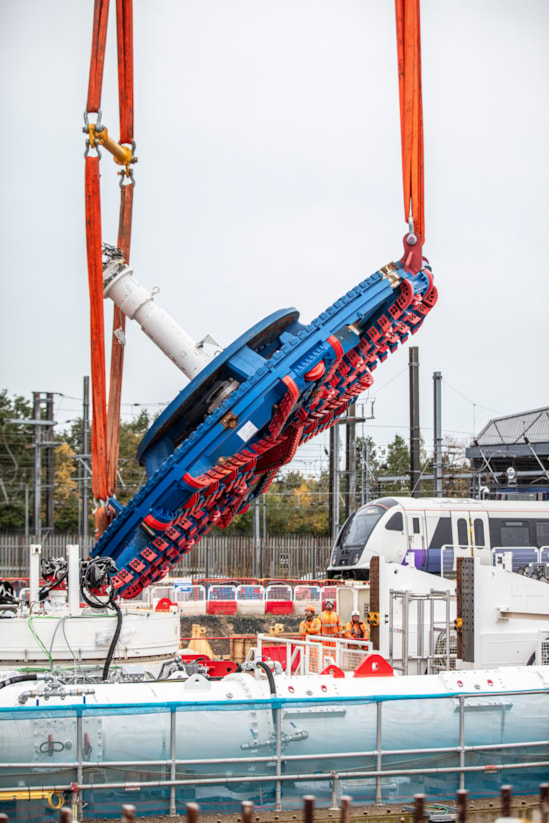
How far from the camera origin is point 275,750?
10484 mm

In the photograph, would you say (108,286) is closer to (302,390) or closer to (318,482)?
(302,390)

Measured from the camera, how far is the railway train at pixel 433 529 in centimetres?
3372

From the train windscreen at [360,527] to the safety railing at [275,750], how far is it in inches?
893

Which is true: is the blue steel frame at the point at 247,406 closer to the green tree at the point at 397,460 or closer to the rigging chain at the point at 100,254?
the rigging chain at the point at 100,254

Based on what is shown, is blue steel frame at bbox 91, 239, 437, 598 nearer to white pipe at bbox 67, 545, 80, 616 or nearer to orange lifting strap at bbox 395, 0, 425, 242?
orange lifting strap at bbox 395, 0, 425, 242

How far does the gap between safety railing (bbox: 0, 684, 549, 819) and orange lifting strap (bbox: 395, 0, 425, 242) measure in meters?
11.2

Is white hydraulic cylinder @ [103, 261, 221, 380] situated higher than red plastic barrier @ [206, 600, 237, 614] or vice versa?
white hydraulic cylinder @ [103, 261, 221, 380]

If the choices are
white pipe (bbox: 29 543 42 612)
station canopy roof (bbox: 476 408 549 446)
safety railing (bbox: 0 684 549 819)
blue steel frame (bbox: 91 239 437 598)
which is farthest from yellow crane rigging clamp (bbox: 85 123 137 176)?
station canopy roof (bbox: 476 408 549 446)

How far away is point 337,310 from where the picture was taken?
64.8 ft

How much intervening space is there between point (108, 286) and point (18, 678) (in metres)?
11.2

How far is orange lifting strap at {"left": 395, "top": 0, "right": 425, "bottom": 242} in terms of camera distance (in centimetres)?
Result: 1927

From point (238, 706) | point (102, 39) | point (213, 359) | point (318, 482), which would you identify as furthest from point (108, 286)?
point (318, 482)

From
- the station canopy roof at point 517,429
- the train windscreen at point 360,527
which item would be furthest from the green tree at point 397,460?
the train windscreen at point 360,527

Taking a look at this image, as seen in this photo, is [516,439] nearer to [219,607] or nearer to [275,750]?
[219,607]
